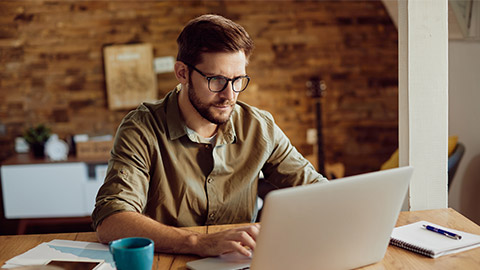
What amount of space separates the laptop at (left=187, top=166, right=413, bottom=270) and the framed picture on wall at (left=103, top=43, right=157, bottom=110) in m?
3.44

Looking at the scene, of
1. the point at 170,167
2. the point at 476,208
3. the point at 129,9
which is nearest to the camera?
the point at 170,167

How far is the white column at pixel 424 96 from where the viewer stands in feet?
5.65

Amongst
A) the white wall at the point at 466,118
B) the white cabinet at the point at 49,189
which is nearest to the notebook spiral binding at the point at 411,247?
the white wall at the point at 466,118

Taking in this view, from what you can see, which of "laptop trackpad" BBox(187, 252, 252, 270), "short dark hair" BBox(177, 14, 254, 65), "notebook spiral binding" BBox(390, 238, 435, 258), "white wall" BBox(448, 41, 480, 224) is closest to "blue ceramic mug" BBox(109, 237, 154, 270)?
"laptop trackpad" BBox(187, 252, 252, 270)

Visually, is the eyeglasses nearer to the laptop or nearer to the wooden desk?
the wooden desk

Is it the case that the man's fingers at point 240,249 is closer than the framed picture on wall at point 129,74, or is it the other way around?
the man's fingers at point 240,249

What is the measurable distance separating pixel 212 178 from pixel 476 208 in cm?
218

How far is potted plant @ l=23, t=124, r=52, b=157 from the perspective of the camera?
4.28m

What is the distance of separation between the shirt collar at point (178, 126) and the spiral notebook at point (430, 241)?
0.67 meters

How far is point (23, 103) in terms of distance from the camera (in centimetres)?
454

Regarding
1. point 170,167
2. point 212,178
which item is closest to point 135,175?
point 170,167

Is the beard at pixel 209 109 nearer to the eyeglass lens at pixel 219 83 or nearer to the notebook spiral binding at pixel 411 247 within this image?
the eyeglass lens at pixel 219 83

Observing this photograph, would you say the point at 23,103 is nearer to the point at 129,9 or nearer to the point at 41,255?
the point at 129,9

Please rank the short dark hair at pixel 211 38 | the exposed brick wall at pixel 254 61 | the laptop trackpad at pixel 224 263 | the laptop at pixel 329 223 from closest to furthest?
the laptop at pixel 329 223 → the laptop trackpad at pixel 224 263 → the short dark hair at pixel 211 38 → the exposed brick wall at pixel 254 61
